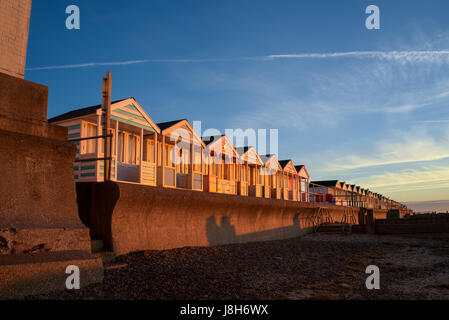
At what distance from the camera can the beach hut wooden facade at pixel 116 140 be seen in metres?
10.6

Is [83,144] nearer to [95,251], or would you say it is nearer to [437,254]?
[95,251]

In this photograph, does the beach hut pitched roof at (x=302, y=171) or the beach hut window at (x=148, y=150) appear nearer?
the beach hut window at (x=148, y=150)

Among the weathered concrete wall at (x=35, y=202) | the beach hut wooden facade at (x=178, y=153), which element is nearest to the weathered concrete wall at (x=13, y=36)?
the weathered concrete wall at (x=35, y=202)

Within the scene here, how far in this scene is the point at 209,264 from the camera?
24.0 ft

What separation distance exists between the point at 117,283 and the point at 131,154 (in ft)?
28.1

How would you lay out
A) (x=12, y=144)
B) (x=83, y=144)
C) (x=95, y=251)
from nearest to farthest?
(x=12, y=144), (x=95, y=251), (x=83, y=144)

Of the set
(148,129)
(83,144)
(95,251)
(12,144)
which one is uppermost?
(148,129)

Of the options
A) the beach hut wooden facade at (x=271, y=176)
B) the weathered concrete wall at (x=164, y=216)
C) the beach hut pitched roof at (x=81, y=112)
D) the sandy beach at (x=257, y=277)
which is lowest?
the sandy beach at (x=257, y=277)

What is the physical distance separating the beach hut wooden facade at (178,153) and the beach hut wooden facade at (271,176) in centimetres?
663

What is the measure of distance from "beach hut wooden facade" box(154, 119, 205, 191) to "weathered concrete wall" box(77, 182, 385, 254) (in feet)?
8.35

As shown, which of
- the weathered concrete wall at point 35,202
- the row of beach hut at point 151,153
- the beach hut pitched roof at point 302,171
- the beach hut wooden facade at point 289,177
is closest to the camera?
the weathered concrete wall at point 35,202

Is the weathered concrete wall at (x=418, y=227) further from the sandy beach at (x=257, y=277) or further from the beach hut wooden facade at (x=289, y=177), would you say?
the sandy beach at (x=257, y=277)

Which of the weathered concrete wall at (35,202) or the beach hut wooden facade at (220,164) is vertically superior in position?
the beach hut wooden facade at (220,164)
